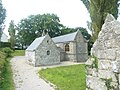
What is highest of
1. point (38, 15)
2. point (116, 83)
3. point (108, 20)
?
point (38, 15)

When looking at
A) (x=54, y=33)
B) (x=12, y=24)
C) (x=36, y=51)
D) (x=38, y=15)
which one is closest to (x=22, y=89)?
(x=36, y=51)

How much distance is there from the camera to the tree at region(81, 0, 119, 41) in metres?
14.2

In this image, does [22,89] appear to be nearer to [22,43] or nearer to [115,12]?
[115,12]

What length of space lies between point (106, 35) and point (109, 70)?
3.39ft

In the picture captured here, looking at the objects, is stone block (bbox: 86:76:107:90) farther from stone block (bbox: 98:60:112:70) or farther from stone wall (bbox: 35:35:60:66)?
stone wall (bbox: 35:35:60:66)

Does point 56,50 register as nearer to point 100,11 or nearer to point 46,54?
point 46,54

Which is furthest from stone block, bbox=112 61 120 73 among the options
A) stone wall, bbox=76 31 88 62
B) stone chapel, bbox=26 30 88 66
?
stone wall, bbox=76 31 88 62

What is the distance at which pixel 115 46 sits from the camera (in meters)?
5.28

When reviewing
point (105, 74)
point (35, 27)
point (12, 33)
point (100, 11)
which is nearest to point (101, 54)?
point (105, 74)

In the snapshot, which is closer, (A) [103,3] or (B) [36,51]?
(A) [103,3]

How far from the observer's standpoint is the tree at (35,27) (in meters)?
67.2

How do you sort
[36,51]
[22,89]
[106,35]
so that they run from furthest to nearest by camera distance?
[36,51]
[22,89]
[106,35]

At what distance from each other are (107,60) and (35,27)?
64.5 meters

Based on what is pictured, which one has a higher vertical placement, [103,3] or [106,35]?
[103,3]
